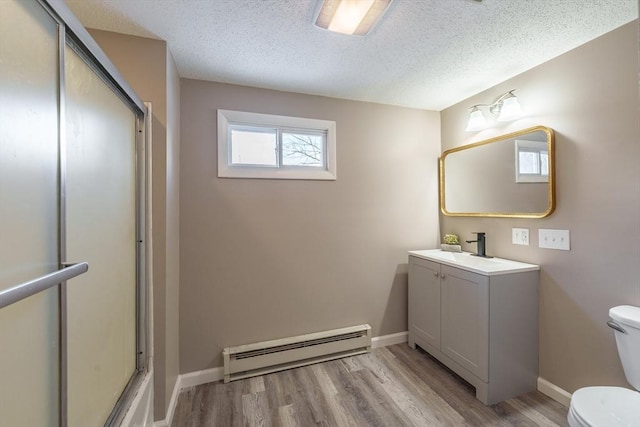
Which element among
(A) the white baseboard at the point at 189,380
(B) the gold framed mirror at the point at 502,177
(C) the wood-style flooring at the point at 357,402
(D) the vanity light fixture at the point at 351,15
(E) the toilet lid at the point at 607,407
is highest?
(D) the vanity light fixture at the point at 351,15

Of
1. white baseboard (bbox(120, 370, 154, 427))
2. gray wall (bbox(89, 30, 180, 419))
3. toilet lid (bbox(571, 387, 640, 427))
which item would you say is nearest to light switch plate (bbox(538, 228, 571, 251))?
toilet lid (bbox(571, 387, 640, 427))

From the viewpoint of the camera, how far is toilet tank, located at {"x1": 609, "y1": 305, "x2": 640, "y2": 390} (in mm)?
1301

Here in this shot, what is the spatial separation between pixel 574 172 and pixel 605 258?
1.76 feet

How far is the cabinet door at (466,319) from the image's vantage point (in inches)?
68.5

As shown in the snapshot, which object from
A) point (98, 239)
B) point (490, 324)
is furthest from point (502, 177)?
point (98, 239)

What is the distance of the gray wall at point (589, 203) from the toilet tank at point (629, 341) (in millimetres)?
161

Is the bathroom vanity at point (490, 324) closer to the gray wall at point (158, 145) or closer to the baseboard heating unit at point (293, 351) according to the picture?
the baseboard heating unit at point (293, 351)

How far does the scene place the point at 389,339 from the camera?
2.51 meters

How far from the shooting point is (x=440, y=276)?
2107mm

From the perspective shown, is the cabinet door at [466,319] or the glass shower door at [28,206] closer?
the glass shower door at [28,206]

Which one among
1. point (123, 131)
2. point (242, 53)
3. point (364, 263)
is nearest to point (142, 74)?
point (123, 131)

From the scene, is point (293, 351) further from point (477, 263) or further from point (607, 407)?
point (607, 407)

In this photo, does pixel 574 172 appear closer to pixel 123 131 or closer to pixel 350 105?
pixel 350 105

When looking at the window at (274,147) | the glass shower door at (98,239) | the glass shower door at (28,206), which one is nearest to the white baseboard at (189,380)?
the glass shower door at (98,239)
